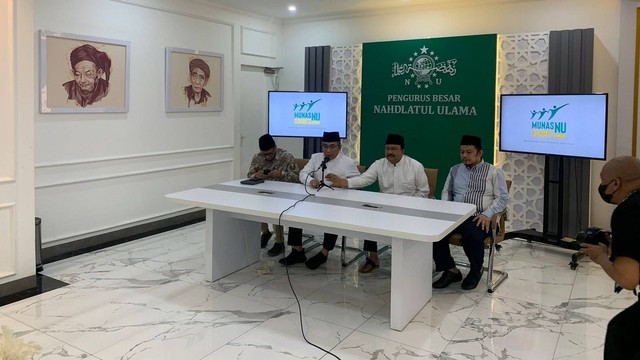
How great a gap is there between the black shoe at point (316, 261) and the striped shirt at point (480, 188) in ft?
3.94

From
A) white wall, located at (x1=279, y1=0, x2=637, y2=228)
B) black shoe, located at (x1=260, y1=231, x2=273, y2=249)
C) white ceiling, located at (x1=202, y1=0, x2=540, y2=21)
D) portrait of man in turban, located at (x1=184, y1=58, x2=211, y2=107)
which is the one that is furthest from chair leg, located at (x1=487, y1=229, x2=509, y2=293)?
portrait of man in turban, located at (x1=184, y1=58, x2=211, y2=107)

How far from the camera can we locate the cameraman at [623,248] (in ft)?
5.50

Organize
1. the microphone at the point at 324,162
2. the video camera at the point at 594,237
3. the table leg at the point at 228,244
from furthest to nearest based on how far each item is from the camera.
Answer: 1. the microphone at the point at 324,162
2. the table leg at the point at 228,244
3. the video camera at the point at 594,237

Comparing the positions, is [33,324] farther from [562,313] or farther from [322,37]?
[322,37]

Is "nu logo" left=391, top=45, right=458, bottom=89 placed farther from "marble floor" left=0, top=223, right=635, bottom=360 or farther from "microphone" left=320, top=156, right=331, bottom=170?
"marble floor" left=0, top=223, right=635, bottom=360

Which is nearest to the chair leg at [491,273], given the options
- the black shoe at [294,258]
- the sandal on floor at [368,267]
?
the sandal on floor at [368,267]

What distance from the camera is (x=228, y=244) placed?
13.3 feet

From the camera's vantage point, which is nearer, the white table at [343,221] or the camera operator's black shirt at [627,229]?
the camera operator's black shirt at [627,229]

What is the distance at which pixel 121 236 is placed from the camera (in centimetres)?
508

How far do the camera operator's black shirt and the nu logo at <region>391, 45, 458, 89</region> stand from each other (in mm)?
4119

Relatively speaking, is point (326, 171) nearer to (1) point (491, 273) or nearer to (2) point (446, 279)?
(2) point (446, 279)

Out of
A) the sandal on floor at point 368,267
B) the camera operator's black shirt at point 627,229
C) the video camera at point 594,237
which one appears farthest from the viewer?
the sandal on floor at point 368,267

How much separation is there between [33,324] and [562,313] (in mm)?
3523

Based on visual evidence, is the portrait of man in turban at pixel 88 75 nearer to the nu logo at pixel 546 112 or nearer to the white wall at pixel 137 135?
the white wall at pixel 137 135
